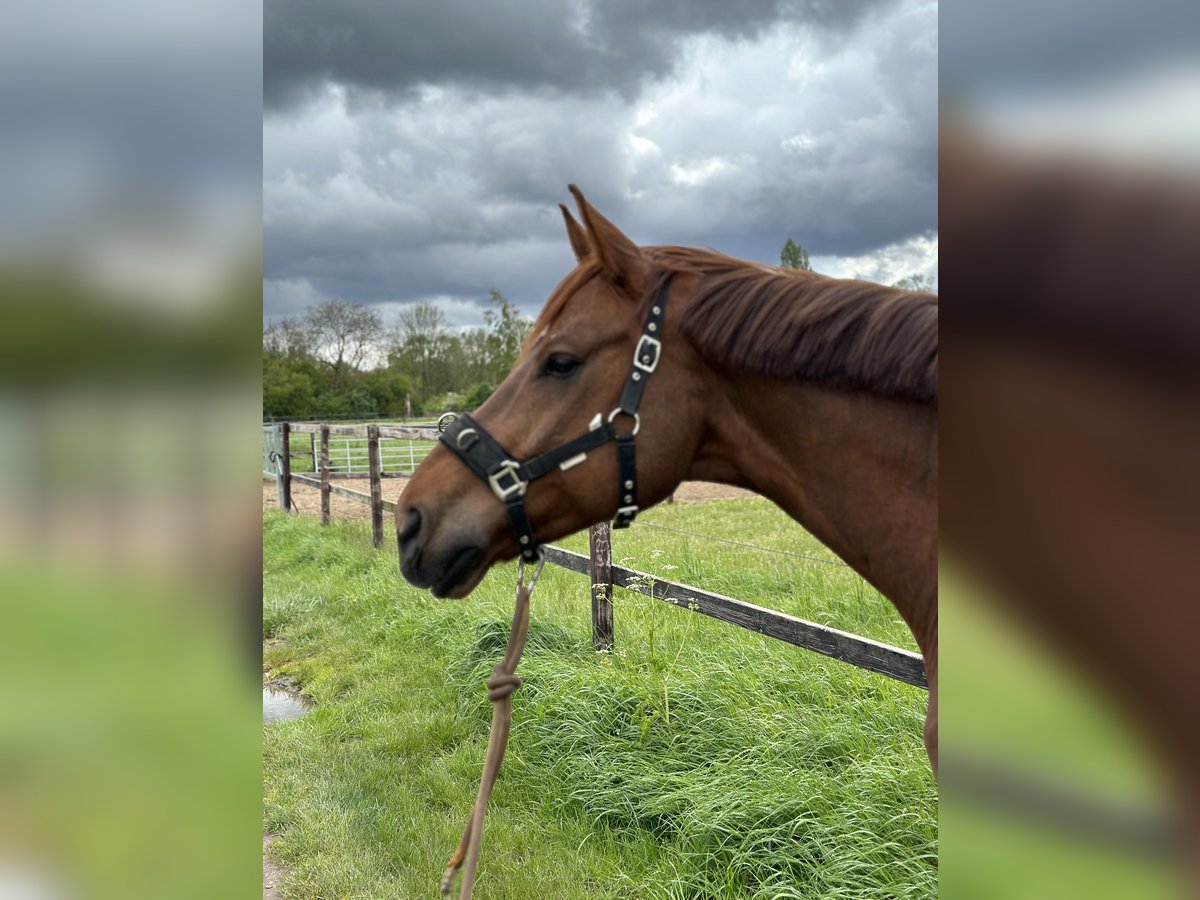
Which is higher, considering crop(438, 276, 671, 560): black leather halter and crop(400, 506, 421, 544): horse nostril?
crop(438, 276, 671, 560): black leather halter

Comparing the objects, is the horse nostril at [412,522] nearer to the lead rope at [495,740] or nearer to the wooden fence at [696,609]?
the lead rope at [495,740]

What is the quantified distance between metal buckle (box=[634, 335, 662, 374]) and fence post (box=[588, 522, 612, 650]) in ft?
9.36

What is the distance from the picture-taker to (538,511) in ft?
6.00

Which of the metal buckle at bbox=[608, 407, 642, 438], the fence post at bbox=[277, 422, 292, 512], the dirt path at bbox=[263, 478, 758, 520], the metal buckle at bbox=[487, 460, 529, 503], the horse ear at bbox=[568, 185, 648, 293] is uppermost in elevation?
the horse ear at bbox=[568, 185, 648, 293]

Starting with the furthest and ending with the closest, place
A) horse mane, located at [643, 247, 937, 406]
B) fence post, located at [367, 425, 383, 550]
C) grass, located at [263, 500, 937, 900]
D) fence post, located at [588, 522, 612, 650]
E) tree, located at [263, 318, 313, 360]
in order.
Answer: tree, located at [263, 318, 313, 360] < fence post, located at [367, 425, 383, 550] < fence post, located at [588, 522, 612, 650] < grass, located at [263, 500, 937, 900] < horse mane, located at [643, 247, 937, 406]

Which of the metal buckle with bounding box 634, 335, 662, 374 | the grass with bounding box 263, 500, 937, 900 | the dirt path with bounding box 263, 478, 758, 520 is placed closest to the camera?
the metal buckle with bounding box 634, 335, 662, 374

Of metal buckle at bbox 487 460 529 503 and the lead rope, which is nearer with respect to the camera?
the lead rope

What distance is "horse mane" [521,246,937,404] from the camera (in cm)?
141

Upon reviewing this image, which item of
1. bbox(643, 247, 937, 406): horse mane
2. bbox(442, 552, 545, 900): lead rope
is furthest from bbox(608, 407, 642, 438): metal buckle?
bbox(442, 552, 545, 900): lead rope
